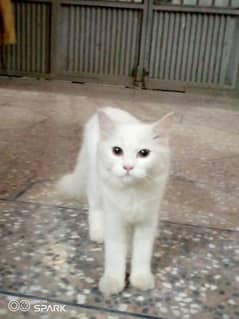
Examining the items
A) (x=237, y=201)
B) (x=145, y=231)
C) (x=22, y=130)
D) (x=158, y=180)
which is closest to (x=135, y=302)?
(x=145, y=231)

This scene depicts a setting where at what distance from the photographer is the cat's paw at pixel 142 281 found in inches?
38.4

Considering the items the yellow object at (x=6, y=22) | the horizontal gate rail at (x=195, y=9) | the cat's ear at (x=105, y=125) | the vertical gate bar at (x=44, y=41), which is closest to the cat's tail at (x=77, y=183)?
the cat's ear at (x=105, y=125)

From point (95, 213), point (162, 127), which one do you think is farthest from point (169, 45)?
point (162, 127)

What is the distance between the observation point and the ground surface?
3.07 ft

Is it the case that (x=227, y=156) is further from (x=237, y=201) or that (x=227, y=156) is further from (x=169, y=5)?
(x=169, y=5)

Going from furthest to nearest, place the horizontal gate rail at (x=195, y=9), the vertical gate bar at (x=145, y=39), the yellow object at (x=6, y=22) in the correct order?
1. the vertical gate bar at (x=145, y=39)
2. the horizontal gate rail at (x=195, y=9)
3. the yellow object at (x=6, y=22)

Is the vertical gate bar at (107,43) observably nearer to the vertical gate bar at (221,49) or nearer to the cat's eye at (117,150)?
the vertical gate bar at (221,49)

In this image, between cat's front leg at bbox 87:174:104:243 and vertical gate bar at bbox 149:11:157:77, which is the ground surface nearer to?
cat's front leg at bbox 87:174:104:243

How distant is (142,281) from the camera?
98 centimetres

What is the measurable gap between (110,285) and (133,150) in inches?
12.5

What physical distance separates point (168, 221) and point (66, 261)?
423mm

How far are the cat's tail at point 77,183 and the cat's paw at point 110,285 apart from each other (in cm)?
48

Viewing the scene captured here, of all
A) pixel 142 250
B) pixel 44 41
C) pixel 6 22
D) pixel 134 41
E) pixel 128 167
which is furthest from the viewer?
pixel 44 41

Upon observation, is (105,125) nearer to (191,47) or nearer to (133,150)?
(133,150)
